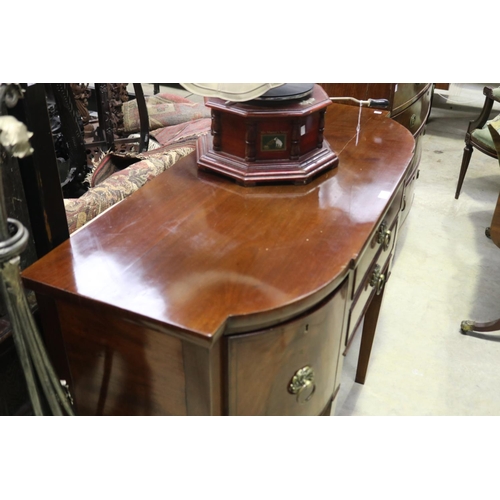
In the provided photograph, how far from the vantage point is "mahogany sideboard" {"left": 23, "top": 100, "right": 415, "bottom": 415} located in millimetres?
829

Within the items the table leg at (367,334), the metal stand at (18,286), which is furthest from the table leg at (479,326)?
the metal stand at (18,286)

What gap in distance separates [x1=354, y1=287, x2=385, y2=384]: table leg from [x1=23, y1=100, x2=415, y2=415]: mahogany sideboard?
0.53 m

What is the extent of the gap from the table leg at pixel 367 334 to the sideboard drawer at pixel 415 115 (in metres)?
0.87

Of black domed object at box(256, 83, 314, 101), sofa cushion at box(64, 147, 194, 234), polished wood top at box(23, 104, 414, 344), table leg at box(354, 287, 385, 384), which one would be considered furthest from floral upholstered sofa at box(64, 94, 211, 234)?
table leg at box(354, 287, 385, 384)

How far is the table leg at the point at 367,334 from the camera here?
66.5 inches

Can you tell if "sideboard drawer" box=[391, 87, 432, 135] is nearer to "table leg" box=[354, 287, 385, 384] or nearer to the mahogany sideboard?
"table leg" box=[354, 287, 385, 384]

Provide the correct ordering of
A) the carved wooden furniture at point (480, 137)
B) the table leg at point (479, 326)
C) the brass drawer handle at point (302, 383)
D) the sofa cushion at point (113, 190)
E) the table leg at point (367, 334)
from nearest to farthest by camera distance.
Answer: the brass drawer handle at point (302, 383), the sofa cushion at point (113, 190), the table leg at point (367, 334), the table leg at point (479, 326), the carved wooden furniture at point (480, 137)

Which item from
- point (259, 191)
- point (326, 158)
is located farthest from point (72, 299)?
point (326, 158)

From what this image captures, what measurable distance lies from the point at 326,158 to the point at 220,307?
572 millimetres

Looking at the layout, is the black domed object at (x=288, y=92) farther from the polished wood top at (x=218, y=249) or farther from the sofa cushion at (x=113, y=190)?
the sofa cushion at (x=113, y=190)

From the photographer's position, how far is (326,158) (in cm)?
124

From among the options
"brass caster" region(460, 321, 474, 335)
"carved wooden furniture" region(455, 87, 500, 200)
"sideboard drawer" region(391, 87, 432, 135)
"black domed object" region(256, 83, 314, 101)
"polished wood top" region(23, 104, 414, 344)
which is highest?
"black domed object" region(256, 83, 314, 101)

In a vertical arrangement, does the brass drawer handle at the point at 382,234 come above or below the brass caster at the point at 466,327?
above

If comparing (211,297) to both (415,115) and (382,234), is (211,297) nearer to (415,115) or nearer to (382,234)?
(382,234)
